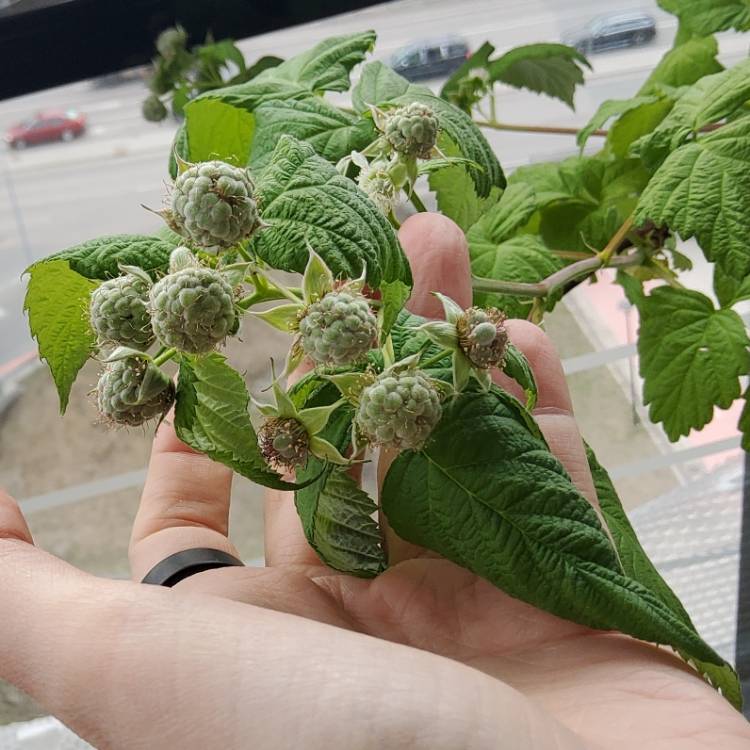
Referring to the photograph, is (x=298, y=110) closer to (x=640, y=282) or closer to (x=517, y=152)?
(x=640, y=282)

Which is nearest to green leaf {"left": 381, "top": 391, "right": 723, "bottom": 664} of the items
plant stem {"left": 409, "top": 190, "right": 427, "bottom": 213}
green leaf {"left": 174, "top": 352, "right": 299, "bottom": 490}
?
green leaf {"left": 174, "top": 352, "right": 299, "bottom": 490}

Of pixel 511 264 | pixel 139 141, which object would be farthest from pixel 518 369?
pixel 139 141

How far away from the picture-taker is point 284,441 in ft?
1.67

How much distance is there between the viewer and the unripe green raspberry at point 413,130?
62 cm

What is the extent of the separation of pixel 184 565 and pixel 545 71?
2.36 feet

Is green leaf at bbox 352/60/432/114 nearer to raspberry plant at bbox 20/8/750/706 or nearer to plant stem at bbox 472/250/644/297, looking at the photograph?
raspberry plant at bbox 20/8/750/706

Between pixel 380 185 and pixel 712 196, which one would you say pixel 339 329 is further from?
pixel 712 196

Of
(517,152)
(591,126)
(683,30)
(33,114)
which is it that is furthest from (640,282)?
(33,114)

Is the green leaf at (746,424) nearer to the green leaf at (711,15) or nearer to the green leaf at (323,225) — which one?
the green leaf at (711,15)

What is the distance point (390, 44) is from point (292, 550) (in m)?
0.83

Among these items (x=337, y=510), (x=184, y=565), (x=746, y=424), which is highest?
(x=337, y=510)

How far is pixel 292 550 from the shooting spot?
697 mm

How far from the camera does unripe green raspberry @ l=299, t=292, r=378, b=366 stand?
1.53ft

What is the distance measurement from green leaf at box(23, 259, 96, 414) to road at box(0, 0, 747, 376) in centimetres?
70
